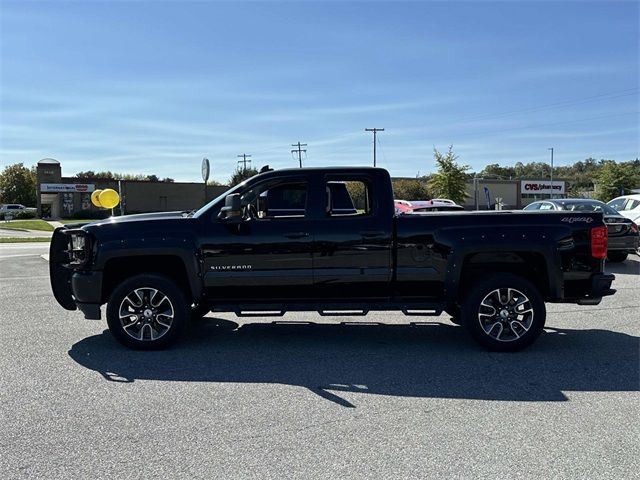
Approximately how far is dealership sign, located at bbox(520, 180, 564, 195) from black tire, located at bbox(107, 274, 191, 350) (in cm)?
8823

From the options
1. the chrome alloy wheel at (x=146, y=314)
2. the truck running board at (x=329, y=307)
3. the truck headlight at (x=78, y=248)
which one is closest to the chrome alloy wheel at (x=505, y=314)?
the truck running board at (x=329, y=307)

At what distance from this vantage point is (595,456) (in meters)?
3.68

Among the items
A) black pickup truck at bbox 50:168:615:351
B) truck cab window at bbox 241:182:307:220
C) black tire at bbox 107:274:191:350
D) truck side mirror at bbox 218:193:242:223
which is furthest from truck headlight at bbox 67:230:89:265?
truck cab window at bbox 241:182:307:220

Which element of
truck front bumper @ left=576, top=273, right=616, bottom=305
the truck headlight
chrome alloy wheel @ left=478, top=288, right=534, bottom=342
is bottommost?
chrome alloy wheel @ left=478, top=288, right=534, bottom=342

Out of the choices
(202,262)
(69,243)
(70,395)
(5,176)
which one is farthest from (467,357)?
(5,176)

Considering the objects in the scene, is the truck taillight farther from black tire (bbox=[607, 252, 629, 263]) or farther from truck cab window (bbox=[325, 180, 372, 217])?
black tire (bbox=[607, 252, 629, 263])

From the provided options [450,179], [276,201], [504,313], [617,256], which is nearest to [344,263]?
[276,201]

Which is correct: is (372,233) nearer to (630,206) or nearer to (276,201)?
(276,201)

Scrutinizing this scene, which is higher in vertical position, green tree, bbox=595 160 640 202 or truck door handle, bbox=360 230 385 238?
green tree, bbox=595 160 640 202

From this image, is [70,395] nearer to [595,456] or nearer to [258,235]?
[258,235]

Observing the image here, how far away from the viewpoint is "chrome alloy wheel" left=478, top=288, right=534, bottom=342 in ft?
20.1

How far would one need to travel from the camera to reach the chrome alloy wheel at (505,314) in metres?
6.13

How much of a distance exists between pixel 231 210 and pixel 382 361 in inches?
88.7

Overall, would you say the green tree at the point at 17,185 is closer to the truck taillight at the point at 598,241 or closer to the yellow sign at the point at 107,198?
the yellow sign at the point at 107,198
